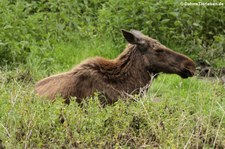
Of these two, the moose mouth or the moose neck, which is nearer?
the moose neck

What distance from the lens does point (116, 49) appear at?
42.4 feet

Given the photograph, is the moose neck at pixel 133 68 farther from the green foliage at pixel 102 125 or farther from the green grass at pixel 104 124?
the green foliage at pixel 102 125

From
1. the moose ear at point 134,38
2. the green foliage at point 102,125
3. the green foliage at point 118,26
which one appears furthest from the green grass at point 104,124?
the green foliage at point 118,26

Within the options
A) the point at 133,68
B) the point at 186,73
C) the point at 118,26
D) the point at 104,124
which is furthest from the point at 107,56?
the point at 104,124

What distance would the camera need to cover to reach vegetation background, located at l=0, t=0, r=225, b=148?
24.9ft

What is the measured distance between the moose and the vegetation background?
13.1 inches

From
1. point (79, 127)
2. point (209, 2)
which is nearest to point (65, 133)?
point (79, 127)

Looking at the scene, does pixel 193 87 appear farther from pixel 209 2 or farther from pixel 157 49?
pixel 209 2

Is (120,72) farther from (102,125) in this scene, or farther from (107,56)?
(107,56)

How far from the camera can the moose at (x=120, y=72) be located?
9539 millimetres

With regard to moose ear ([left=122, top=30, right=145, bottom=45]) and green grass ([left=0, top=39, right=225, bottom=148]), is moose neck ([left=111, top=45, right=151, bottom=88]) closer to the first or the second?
moose ear ([left=122, top=30, right=145, bottom=45])

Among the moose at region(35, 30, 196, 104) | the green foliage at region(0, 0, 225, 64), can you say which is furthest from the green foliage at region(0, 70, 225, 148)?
the green foliage at region(0, 0, 225, 64)

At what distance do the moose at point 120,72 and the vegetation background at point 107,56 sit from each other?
334mm

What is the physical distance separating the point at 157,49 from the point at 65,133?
3.09 m
